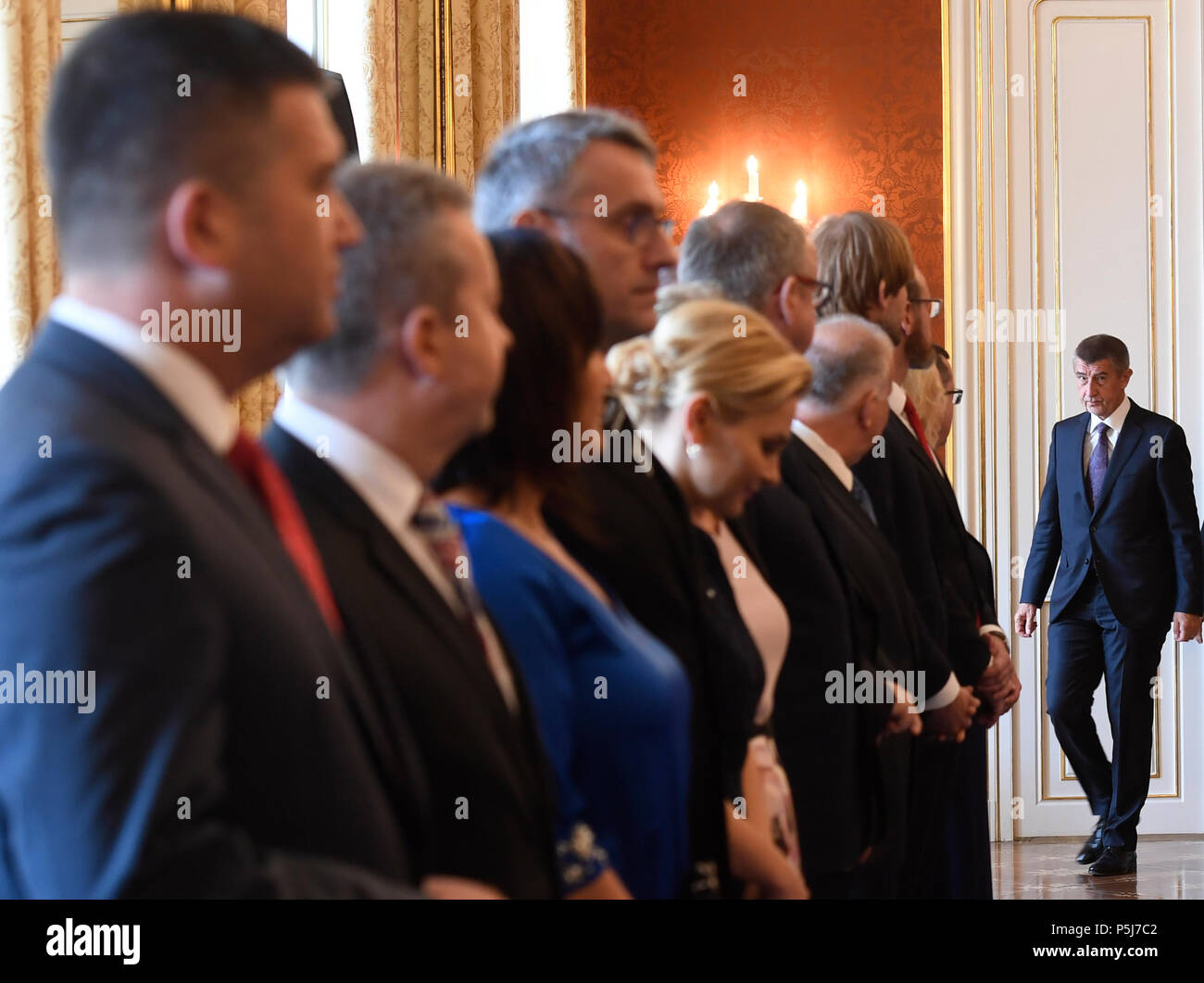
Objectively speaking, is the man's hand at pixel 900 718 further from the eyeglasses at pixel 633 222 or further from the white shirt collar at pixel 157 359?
the white shirt collar at pixel 157 359

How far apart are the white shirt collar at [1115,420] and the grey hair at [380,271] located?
17.2 ft

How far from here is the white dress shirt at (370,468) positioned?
1.19m

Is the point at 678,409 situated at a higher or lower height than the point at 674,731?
higher

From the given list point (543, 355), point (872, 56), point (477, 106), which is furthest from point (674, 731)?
point (872, 56)

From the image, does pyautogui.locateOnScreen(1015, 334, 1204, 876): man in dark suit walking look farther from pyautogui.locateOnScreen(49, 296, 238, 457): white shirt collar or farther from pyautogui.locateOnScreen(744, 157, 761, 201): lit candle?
pyautogui.locateOnScreen(49, 296, 238, 457): white shirt collar

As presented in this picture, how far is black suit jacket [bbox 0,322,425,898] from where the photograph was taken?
2.83 feet

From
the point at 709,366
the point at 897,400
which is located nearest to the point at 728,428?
the point at 709,366

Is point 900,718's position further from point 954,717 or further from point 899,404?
point 899,404

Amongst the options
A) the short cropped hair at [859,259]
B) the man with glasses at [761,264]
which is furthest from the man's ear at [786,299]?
the short cropped hair at [859,259]

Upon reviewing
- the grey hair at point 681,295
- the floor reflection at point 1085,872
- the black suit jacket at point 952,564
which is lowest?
the floor reflection at point 1085,872

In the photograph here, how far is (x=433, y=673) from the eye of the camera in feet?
3.78
